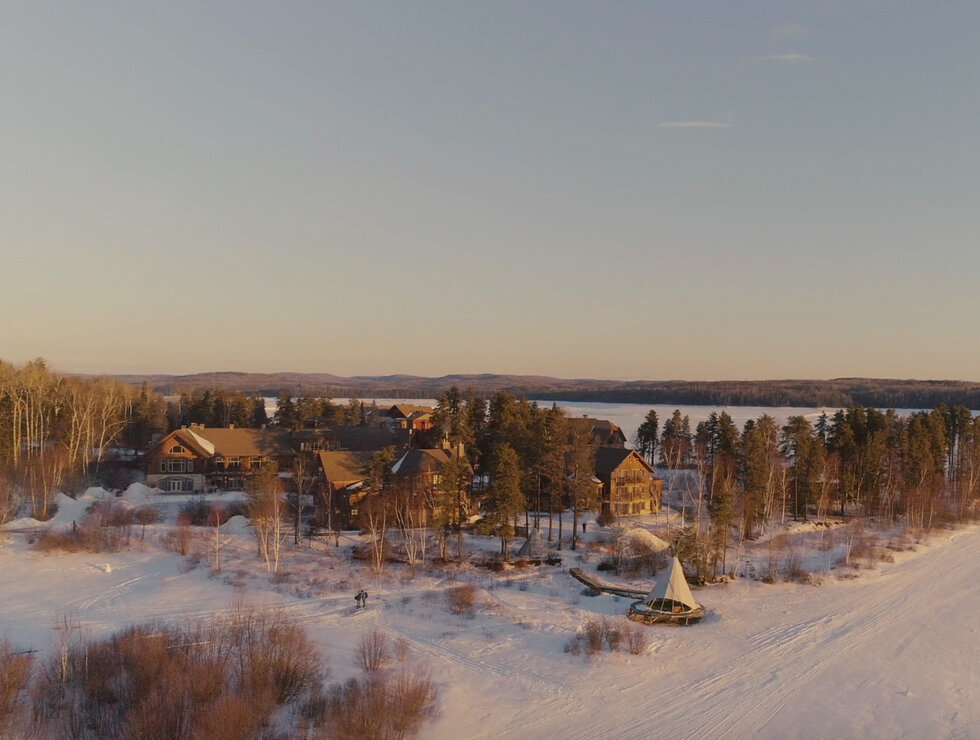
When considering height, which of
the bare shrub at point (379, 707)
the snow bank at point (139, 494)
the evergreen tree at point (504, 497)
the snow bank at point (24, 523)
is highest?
the evergreen tree at point (504, 497)

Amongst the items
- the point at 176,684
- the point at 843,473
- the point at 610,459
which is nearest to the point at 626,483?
the point at 610,459

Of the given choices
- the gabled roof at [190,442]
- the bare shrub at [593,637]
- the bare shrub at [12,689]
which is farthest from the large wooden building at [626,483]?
the bare shrub at [12,689]

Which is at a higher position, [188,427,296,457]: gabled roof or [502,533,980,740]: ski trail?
[188,427,296,457]: gabled roof

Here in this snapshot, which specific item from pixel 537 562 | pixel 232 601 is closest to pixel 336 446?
pixel 537 562

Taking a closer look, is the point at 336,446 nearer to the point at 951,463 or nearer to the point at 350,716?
the point at 350,716

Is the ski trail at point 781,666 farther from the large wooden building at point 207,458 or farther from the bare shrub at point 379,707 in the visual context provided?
the large wooden building at point 207,458

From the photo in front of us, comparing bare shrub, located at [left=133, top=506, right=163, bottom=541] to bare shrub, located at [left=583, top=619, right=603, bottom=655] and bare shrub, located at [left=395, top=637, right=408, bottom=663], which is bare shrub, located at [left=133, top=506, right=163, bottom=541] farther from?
bare shrub, located at [left=583, top=619, right=603, bottom=655]

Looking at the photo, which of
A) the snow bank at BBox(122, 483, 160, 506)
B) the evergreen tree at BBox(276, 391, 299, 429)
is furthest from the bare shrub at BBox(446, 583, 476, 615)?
the evergreen tree at BBox(276, 391, 299, 429)
